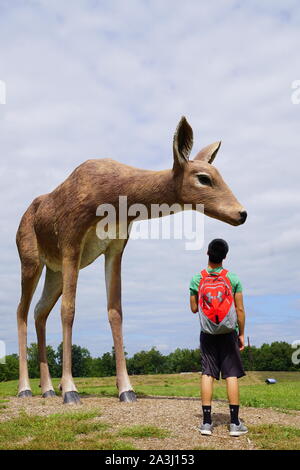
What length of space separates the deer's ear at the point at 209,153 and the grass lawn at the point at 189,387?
4.45 meters

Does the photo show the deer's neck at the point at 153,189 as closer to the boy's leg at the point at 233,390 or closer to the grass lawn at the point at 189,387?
the boy's leg at the point at 233,390

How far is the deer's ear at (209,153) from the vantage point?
29.6ft

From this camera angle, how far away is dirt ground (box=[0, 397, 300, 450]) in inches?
Result: 254

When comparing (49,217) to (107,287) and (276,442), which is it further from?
(276,442)

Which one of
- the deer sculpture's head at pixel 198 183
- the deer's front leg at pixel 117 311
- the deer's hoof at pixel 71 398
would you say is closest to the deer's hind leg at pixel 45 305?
the deer's front leg at pixel 117 311

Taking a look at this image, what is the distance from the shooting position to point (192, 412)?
791 centimetres

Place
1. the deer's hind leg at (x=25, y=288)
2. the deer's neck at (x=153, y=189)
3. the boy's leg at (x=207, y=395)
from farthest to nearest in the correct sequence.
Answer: the deer's hind leg at (x=25, y=288) → the deer's neck at (x=153, y=189) → the boy's leg at (x=207, y=395)

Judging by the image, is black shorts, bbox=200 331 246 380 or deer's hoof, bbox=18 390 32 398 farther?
deer's hoof, bbox=18 390 32 398

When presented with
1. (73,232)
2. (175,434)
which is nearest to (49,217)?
(73,232)

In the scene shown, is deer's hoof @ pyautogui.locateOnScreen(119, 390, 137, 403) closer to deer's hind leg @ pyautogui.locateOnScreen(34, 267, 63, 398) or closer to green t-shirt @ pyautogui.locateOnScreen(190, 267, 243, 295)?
deer's hind leg @ pyautogui.locateOnScreen(34, 267, 63, 398)

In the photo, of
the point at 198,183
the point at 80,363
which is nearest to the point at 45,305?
the point at 198,183

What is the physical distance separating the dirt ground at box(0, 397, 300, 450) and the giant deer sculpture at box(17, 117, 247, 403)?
48 centimetres

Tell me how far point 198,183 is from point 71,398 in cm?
406

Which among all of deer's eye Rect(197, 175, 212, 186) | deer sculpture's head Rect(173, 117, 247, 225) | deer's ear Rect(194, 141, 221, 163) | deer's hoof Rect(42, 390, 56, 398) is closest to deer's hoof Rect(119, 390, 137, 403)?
deer's hoof Rect(42, 390, 56, 398)
